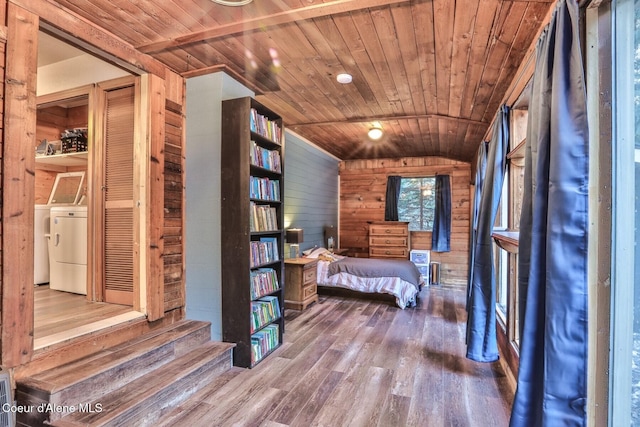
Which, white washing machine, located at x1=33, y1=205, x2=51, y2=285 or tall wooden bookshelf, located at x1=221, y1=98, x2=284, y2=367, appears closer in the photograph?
tall wooden bookshelf, located at x1=221, y1=98, x2=284, y2=367

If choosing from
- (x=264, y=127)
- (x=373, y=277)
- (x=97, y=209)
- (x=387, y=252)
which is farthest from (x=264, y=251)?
(x=387, y=252)

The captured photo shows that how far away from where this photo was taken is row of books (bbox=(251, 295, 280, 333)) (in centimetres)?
289

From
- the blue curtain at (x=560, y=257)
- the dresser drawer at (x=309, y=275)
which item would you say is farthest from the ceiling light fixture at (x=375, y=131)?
the blue curtain at (x=560, y=257)

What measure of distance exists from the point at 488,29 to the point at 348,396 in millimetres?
2714

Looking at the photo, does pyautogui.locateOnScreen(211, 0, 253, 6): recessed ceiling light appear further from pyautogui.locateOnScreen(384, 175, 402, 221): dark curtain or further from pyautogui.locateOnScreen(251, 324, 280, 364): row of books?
pyautogui.locateOnScreen(384, 175, 402, 221): dark curtain

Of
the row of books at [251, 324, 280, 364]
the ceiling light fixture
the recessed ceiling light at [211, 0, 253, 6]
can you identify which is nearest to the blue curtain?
the recessed ceiling light at [211, 0, 253, 6]

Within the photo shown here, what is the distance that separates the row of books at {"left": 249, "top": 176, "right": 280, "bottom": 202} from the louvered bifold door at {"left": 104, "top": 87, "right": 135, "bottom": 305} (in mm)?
Answer: 1050

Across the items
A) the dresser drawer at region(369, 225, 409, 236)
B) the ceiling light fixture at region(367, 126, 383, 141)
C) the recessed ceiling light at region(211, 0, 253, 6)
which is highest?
the recessed ceiling light at region(211, 0, 253, 6)

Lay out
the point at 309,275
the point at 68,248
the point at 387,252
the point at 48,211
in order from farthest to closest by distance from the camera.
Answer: the point at 387,252 → the point at 309,275 → the point at 48,211 → the point at 68,248

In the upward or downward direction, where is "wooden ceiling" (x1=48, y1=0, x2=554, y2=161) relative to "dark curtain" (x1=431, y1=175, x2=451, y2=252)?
upward

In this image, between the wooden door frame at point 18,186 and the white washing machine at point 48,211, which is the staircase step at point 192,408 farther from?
the white washing machine at point 48,211

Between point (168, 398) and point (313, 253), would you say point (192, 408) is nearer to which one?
point (168, 398)

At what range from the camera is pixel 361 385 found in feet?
8.22

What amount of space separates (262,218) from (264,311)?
898mm
